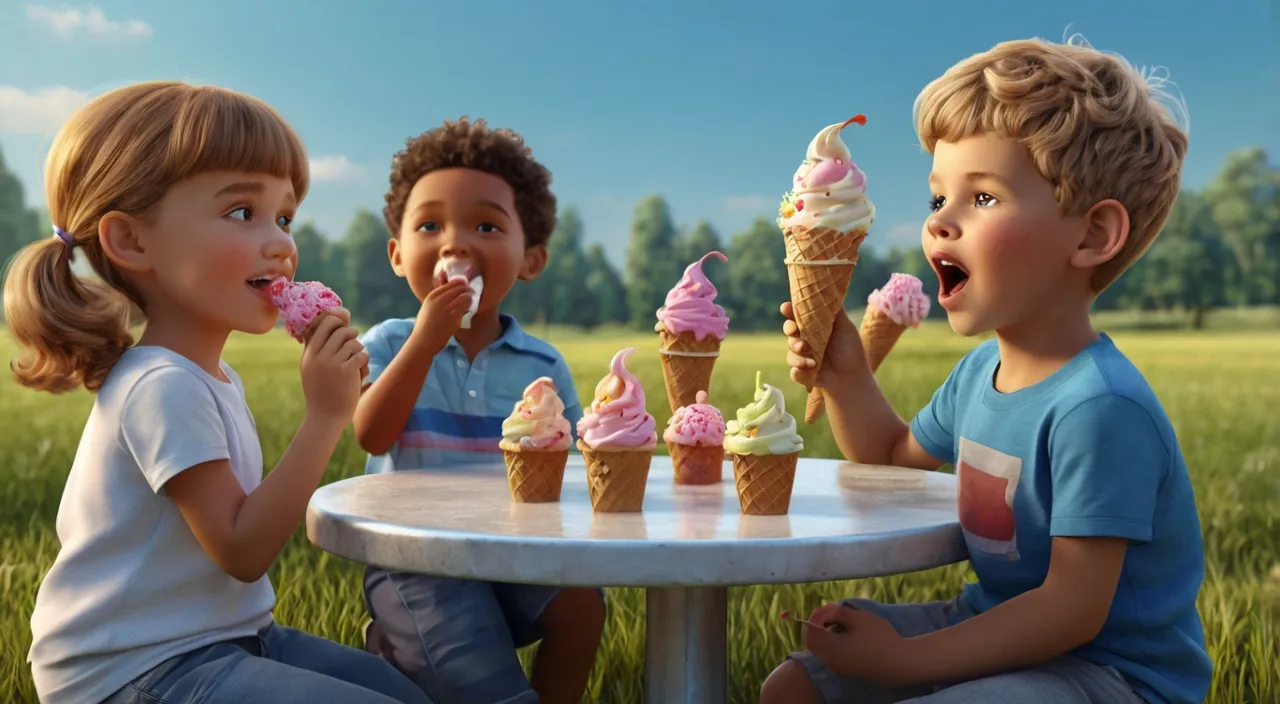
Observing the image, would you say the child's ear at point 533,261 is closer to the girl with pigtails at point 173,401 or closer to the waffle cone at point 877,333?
the waffle cone at point 877,333

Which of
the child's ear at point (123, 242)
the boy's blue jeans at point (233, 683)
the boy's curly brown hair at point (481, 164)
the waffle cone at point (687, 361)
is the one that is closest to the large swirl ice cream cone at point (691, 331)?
the waffle cone at point (687, 361)

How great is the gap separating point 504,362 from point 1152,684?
205 centimetres

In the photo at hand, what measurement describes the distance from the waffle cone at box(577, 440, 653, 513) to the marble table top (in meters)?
0.05

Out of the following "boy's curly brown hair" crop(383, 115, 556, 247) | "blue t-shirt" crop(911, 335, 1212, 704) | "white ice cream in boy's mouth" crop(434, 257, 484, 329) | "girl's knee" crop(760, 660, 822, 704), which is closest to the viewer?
"blue t-shirt" crop(911, 335, 1212, 704)

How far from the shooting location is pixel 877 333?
3.36 m

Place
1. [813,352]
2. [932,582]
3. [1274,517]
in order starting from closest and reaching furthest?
[813,352], [932,582], [1274,517]

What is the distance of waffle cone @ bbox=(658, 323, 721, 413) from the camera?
3.08 metres

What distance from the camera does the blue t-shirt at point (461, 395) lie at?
139 inches

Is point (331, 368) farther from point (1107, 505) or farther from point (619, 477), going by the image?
point (1107, 505)

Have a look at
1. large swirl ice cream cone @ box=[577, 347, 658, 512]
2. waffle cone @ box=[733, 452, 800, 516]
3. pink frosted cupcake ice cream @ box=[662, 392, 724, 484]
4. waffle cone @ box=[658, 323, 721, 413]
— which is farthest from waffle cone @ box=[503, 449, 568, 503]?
waffle cone @ box=[658, 323, 721, 413]

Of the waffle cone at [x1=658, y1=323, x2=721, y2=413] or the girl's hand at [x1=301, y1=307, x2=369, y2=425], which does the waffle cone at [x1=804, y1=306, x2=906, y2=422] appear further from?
the girl's hand at [x1=301, y1=307, x2=369, y2=425]

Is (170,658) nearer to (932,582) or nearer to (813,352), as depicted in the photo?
(813,352)

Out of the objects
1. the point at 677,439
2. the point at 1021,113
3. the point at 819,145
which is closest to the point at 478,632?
the point at 677,439

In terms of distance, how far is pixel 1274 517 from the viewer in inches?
253
